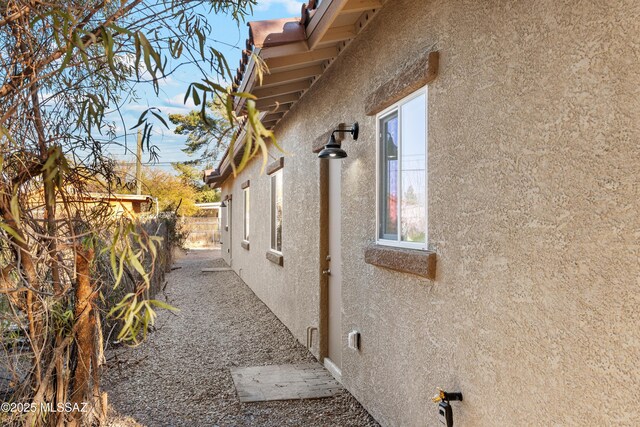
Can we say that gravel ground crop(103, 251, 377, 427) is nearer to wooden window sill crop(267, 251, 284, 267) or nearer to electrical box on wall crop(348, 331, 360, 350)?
electrical box on wall crop(348, 331, 360, 350)

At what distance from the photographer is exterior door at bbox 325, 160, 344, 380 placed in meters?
5.56

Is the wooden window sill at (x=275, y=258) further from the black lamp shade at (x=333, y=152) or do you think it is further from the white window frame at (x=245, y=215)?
the white window frame at (x=245, y=215)

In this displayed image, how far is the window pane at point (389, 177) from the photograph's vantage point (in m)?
4.09

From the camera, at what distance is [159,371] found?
5.84 meters

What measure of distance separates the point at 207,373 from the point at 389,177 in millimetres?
3246

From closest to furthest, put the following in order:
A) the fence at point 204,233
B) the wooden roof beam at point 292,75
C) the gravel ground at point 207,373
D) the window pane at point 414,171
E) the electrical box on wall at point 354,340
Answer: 1. the window pane at point 414,171
2. the gravel ground at point 207,373
3. the electrical box on wall at point 354,340
4. the wooden roof beam at point 292,75
5. the fence at point 204,233

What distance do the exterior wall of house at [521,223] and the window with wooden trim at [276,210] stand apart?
4.78 metres

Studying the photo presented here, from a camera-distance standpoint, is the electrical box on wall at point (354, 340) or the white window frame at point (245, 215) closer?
the electrical box on wall at point (354, 340)

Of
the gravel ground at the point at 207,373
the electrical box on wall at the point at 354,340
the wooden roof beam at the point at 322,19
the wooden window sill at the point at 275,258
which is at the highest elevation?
the wooden roof beam at the point at 322,19

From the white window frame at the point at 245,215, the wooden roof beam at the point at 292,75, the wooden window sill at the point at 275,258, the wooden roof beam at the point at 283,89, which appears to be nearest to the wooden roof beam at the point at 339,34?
the wooden roof beam at the point at 292,75

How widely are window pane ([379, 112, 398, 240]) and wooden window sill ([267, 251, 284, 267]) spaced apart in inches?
169

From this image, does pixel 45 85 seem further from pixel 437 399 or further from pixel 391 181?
pixel 437 399

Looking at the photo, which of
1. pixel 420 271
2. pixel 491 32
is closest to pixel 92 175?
pixel 420 271

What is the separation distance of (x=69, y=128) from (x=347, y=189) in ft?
9.18
